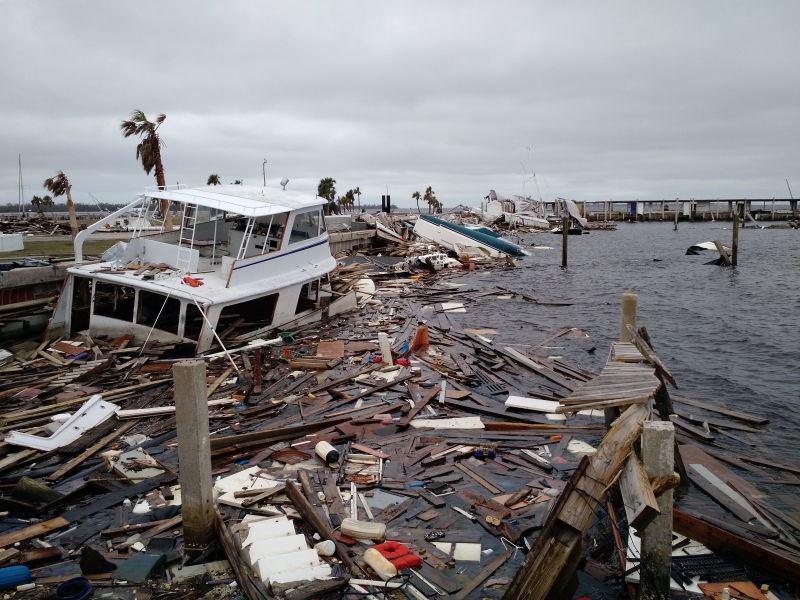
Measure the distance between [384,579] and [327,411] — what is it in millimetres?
5417

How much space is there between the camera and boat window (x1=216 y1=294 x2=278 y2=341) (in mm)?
14812

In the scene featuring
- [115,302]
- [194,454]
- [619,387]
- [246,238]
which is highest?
[246,238]

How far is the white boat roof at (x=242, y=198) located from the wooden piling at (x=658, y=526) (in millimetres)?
11471

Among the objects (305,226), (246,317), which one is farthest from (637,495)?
(305,226)

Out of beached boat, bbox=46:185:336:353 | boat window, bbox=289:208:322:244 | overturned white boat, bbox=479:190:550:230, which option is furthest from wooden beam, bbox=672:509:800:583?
overturned white boat, bbox=479:190:550:230

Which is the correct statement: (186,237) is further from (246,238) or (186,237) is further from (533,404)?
(533,404)

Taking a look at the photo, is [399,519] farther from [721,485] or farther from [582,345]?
[582,345]

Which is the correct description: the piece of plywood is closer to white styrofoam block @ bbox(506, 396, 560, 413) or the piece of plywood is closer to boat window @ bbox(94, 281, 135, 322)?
white styrofoam block @ bbox(506, 396, 560, 413)

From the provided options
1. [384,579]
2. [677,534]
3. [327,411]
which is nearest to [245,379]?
[327,411]

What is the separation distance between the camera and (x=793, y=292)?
27859 millimetres

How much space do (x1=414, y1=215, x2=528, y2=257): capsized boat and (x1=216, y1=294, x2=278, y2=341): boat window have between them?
26.5m

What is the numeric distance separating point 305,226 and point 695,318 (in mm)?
16194

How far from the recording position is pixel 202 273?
1452 centimetres

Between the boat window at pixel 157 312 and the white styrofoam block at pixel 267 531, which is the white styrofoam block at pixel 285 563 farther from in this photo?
the boat window at pixel 157 312
